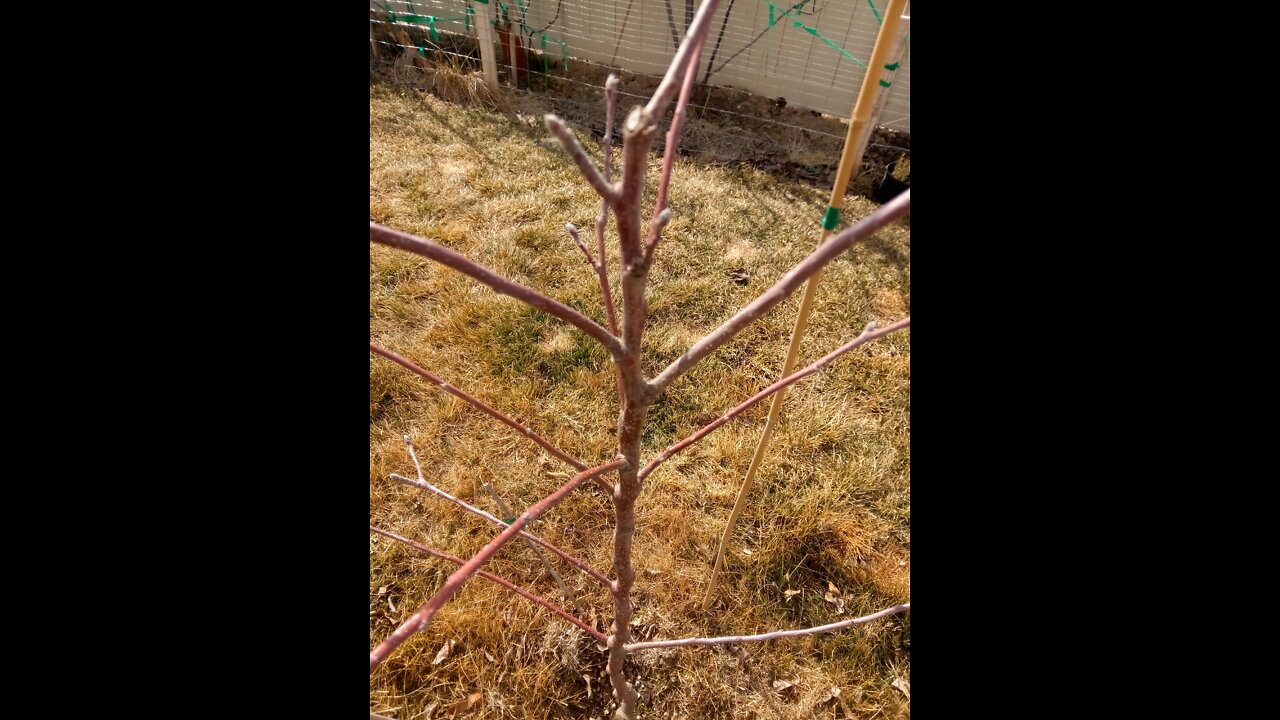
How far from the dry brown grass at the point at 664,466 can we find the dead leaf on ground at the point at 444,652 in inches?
0.8

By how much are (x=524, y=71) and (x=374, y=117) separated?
4.85ft

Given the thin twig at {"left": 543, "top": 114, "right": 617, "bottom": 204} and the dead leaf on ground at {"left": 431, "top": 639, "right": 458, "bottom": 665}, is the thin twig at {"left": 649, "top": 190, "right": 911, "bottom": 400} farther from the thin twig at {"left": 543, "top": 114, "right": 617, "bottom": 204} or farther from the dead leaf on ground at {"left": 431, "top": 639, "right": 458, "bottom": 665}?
the dead leaf on ground at {"left": 431, "top": 639, "right": 458, "bottom": 665}

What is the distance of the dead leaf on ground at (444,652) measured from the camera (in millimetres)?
1787

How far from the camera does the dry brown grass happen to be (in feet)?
5.96

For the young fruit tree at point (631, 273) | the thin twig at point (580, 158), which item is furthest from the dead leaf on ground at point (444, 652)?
the thin twig at point (580, 158)

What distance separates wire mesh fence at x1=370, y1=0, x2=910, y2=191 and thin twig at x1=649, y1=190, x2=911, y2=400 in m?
4.12

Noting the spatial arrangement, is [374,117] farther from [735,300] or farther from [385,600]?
[385,600]

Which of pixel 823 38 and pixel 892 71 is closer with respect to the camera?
pixel 892 71

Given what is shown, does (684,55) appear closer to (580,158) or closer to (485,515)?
(580,158)

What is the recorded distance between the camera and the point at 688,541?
2205 millimetres

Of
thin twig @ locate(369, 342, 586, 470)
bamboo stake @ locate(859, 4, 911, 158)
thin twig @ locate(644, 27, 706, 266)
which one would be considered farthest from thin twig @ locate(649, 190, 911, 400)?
bamboo stake @ locate(859, 4, 911, 158)

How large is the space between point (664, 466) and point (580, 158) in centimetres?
202

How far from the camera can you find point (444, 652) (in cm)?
181

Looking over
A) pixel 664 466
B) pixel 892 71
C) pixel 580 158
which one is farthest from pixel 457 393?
pixel 892 71
